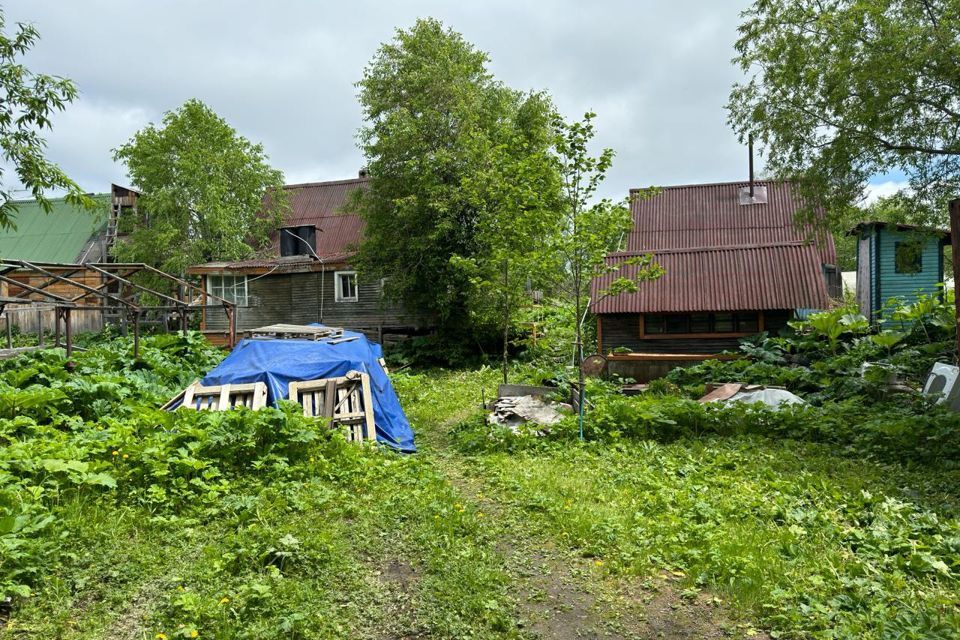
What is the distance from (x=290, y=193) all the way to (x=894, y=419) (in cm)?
2804

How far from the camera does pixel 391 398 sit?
10867mm

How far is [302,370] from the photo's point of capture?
9.48 meters

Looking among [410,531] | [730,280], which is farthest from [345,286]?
[410,531]

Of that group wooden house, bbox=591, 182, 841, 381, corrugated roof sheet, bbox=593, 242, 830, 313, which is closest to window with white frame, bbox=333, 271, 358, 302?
wooden house, bbox=591, 182, 841, 381

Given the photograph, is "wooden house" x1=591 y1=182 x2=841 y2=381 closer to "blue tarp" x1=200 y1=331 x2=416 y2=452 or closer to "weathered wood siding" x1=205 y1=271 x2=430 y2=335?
"blue tarp" x1=200 y1=331 x2=416 y2=452

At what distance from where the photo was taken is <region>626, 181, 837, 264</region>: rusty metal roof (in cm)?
2351

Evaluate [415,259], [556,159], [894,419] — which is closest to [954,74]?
[894,419]

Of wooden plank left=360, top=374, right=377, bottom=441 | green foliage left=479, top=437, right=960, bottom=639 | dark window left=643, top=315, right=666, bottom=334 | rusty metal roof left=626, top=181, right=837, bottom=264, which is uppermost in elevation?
rusty metal roof left=626, top=181, right=837, bottom=264

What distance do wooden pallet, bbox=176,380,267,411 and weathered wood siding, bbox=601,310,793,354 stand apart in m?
11.1

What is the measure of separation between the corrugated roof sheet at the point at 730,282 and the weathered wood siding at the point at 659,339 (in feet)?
2.35

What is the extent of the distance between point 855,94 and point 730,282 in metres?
7.74

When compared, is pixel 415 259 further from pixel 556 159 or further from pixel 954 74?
pixel 954 74

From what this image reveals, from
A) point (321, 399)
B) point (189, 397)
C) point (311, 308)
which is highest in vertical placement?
point (311, 308)

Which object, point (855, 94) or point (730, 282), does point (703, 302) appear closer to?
point (730, 282)
